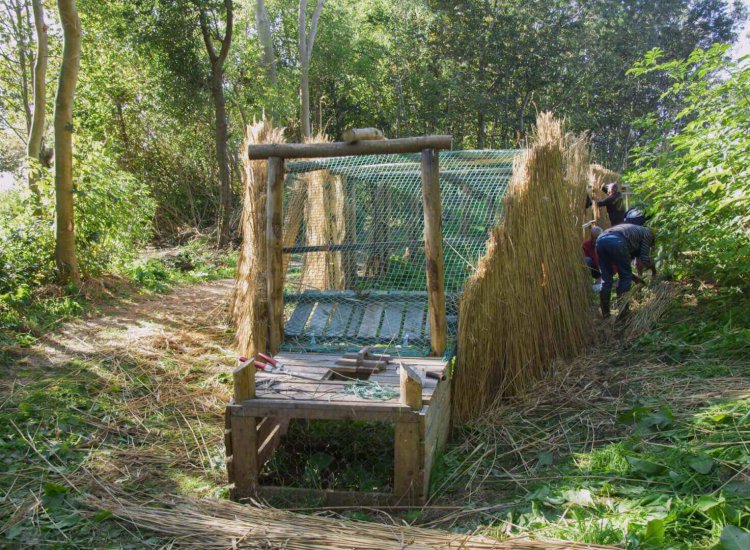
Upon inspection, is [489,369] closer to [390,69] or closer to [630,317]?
[630,317]

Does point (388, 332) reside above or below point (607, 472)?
above

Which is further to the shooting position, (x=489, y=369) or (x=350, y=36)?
(x=350, y=36)

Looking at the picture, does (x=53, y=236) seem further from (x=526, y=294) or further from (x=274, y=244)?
(x=526, y=294)

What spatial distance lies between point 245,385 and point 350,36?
1931cm

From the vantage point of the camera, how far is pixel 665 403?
3957 mm

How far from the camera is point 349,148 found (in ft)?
14.3

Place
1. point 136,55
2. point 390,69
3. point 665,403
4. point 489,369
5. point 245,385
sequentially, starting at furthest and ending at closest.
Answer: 1. point 390,69
2. point 136,55
3. point 489,369
4. point 665,403
5. point 245,385

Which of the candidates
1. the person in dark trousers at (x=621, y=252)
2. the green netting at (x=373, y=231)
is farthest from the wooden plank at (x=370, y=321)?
the person in dark trousers at (x=621, y=252)

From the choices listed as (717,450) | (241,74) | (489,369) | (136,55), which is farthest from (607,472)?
(241,74)

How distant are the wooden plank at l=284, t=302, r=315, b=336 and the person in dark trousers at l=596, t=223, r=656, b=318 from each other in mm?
2899

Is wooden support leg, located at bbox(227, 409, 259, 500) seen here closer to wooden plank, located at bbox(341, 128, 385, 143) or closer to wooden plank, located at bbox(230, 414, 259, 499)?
wooden plank, located at bbox(230, 414, 259, 499)

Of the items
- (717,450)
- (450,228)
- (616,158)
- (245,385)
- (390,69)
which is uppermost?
(390,69)

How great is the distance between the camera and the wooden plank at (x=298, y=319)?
4.85 metres

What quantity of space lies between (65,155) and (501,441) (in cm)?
589
